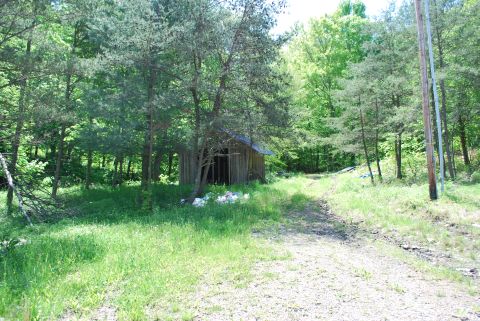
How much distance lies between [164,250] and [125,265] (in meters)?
1.04

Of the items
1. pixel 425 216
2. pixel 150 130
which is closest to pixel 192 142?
pixel 150 130

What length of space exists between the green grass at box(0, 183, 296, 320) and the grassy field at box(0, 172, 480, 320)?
0.01m

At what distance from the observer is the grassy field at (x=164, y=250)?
13.8ft

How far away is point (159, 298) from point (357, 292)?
2654mm

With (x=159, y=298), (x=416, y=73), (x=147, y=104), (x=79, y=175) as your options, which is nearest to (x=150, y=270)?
(x=159, y=298)

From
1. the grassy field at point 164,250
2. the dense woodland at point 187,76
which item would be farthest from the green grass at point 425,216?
the dense woodland at point 187,76

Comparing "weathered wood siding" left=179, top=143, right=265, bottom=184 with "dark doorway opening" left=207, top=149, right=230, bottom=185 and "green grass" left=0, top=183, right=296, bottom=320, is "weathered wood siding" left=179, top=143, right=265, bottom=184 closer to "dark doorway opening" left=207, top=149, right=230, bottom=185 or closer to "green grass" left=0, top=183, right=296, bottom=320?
"dark doorway opening" left=207, top=149, right=230, bottom=185

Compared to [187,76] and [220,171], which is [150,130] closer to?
[187,76]

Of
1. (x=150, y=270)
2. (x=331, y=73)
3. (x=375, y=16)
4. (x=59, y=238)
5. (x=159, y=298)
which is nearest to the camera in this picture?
(x=159, y=298)

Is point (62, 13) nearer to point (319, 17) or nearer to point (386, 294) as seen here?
point (386, 294)

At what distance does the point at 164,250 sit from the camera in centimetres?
628

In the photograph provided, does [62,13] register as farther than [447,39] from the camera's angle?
No

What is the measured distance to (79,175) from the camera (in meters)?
26.0

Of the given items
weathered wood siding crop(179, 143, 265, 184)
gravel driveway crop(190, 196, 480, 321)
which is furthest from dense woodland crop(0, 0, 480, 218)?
gravel driveway crop(190, 196, 480, 321)
